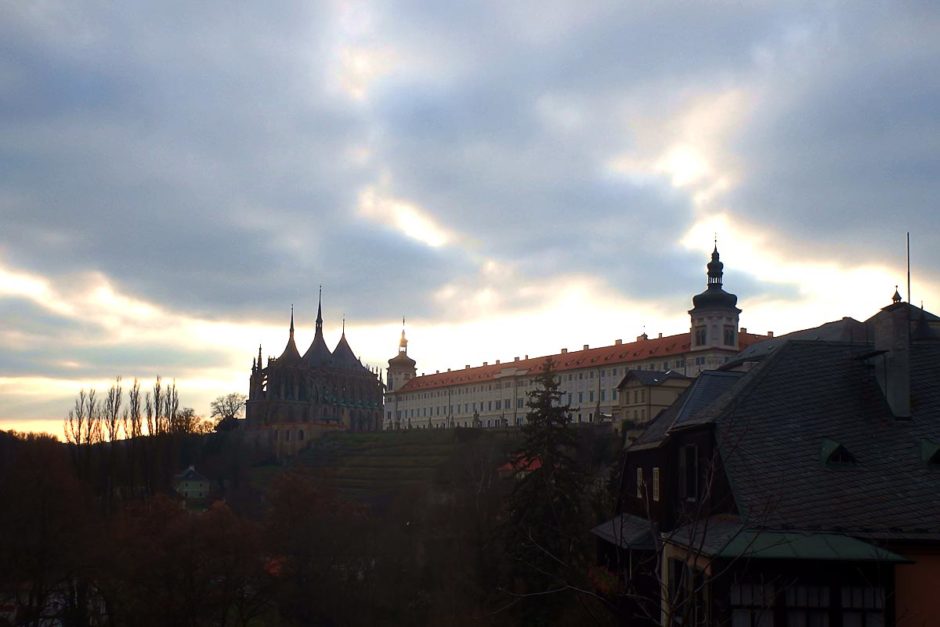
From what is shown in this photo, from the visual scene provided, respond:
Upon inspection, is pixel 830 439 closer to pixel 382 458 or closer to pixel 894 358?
pixel 894 358

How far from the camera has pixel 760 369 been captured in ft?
61.5

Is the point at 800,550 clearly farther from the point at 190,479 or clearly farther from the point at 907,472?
the point at 190,479

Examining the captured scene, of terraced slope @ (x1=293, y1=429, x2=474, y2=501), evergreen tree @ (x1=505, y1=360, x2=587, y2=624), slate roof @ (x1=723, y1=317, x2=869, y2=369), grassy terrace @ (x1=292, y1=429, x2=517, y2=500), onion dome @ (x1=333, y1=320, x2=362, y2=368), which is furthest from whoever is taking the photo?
onion dome @ (x1=333, y1=320, x2=362, y2=368)

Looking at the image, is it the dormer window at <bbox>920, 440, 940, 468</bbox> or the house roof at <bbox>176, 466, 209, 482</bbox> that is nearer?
the dormer window at <bbox>920, 440, 940, 468</bbox>

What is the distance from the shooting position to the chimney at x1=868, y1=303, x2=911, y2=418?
17.2m

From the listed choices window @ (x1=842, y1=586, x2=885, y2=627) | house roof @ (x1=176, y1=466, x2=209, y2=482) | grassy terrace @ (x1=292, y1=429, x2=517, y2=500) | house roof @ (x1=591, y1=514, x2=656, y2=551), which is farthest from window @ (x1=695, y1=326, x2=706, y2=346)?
window @ (x1=842, y1=586, x2=885, y2=627)

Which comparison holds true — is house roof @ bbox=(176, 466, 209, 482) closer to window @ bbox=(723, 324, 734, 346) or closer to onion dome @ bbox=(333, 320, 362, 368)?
onion dome @ bbox=(333, 320, 362, 368)

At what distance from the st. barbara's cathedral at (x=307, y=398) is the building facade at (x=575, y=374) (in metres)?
6.63

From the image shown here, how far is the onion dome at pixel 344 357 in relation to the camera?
157 meters

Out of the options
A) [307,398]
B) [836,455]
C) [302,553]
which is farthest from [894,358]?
[307,398]

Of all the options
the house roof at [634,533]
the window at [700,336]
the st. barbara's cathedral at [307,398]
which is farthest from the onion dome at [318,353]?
the house roof at [634,533]

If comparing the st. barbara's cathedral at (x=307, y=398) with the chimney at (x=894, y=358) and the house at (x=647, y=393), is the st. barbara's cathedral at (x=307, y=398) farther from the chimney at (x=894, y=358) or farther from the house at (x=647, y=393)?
the chimney at (x=894, y=358)

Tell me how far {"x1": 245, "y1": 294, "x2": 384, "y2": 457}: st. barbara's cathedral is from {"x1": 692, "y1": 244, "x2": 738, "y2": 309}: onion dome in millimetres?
61711

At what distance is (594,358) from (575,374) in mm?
3593
